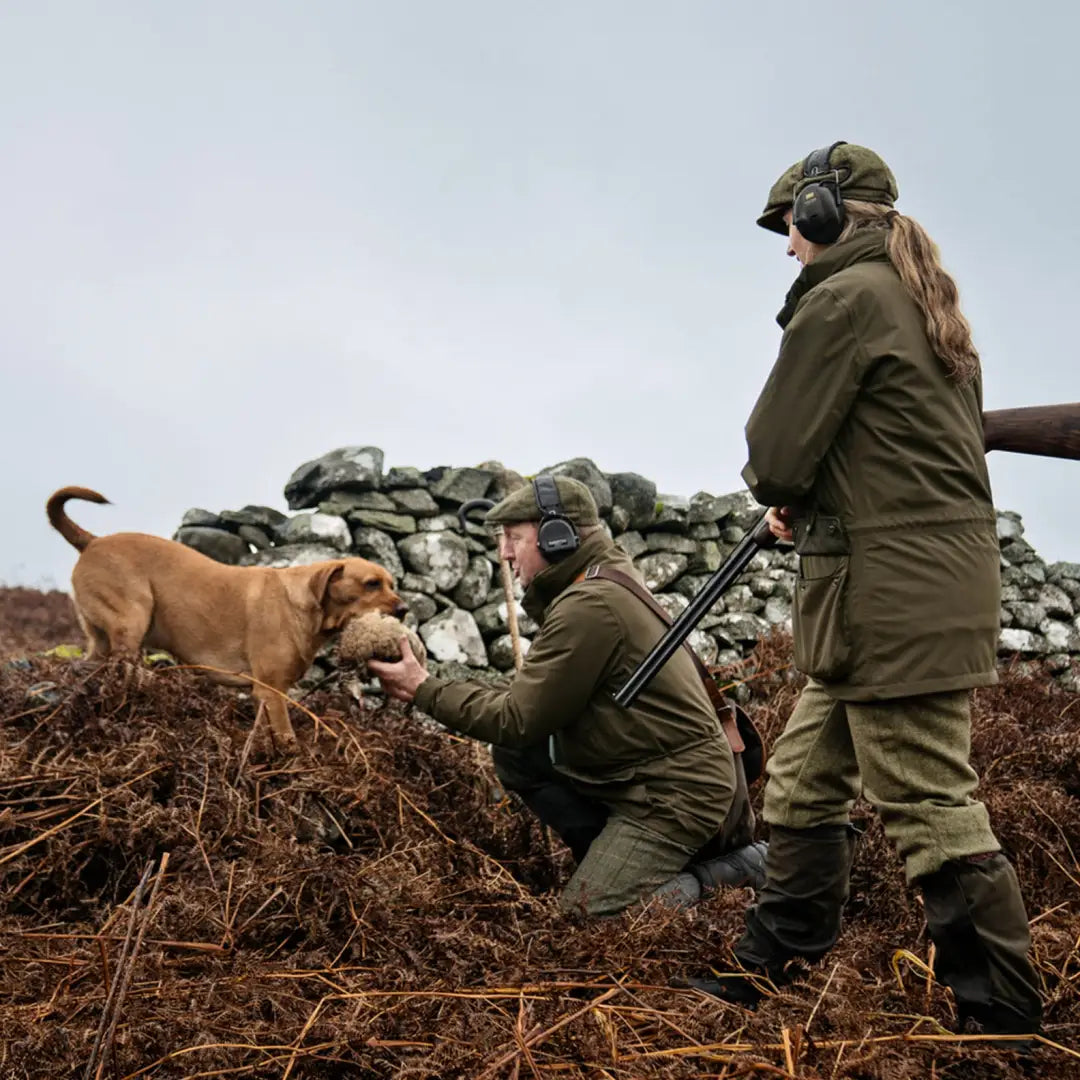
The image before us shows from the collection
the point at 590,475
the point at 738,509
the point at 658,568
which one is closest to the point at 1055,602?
the point at 738,509

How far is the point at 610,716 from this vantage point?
4.48 m

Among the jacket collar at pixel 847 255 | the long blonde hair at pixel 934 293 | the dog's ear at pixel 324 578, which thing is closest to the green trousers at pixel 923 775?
the long blonde hair at pixel 934 293

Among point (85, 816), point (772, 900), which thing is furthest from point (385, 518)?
point (772, 900)

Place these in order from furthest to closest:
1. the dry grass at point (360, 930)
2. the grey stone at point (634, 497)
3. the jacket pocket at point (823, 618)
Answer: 1. the grey stone at point (634, 497)
2. the jacket pocket at point (823, 618)
3. the dry grass at point (360, 930)

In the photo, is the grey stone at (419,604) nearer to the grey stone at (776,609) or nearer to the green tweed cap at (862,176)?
the grey stone at (776,609)

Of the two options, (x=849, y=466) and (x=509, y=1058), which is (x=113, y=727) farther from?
(x=849, y=466)

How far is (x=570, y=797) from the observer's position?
15.7ft

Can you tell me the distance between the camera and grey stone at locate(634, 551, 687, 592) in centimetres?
1071

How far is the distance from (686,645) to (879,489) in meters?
1.84

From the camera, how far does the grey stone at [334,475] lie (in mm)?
8984

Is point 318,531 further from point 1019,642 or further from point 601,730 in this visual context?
point 1019,642

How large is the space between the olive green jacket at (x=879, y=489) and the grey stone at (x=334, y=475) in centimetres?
627

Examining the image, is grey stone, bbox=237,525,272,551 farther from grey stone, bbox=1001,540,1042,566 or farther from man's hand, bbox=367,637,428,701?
grey stone, bbox=1001,540,1042,566

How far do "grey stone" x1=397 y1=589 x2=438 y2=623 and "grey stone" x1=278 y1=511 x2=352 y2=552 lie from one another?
654 millimetres
